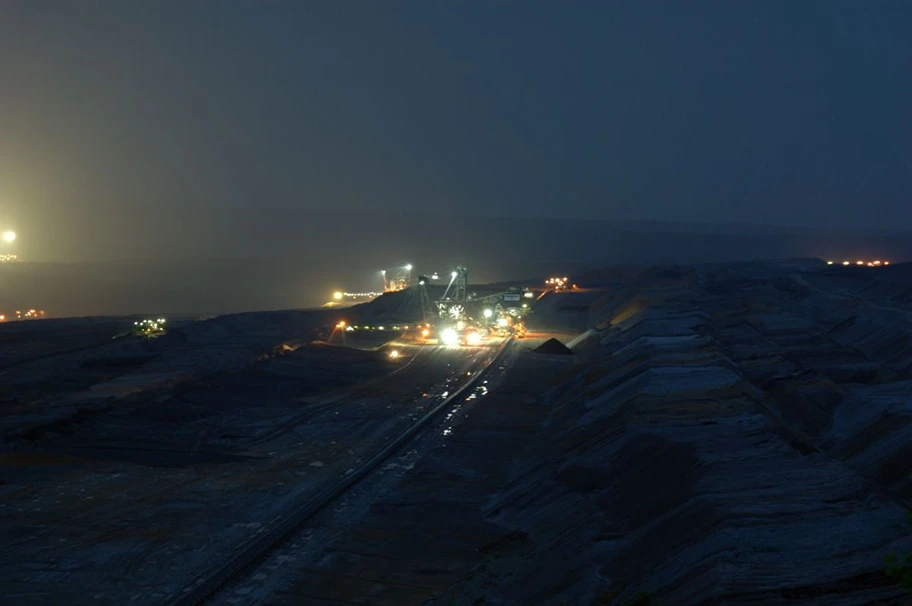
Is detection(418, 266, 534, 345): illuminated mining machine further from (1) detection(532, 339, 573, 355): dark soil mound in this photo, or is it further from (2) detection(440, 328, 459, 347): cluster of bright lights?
(1) detection(532, 339, 573, 355): dark soil mound

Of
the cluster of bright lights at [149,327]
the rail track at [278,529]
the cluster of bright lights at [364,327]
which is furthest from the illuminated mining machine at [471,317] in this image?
the rail track at [278,529]

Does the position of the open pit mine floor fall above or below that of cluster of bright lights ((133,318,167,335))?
below

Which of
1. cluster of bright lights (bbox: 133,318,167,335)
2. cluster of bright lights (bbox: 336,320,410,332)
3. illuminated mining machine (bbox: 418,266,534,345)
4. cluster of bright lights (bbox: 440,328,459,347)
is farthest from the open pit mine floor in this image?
cluster of bright lights (bbox: 336,320,410,332)

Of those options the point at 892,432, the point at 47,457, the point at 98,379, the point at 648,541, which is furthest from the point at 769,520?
the point at 98,379

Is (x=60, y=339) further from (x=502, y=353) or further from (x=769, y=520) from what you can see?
(x=769, y=520)

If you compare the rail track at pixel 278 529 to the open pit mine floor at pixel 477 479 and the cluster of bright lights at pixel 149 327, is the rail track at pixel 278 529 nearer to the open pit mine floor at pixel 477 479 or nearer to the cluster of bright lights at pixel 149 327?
the open pit mine floor at pixel 477 479

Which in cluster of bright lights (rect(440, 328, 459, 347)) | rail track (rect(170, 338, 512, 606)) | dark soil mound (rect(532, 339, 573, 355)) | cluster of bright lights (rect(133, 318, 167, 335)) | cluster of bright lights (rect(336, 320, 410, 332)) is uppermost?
cluster of bright lights (rect(133, 318, 167, 335))

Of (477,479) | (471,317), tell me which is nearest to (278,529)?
(477,479)
